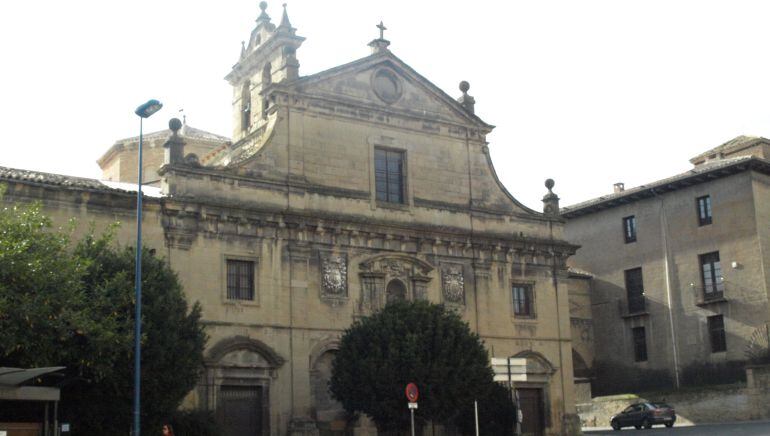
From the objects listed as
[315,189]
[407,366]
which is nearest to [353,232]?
[315,189]

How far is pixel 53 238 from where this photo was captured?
73.5 feet

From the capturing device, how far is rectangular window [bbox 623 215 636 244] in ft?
151

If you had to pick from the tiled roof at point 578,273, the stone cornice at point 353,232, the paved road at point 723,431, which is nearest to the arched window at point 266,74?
the stone cornice at point 353,232

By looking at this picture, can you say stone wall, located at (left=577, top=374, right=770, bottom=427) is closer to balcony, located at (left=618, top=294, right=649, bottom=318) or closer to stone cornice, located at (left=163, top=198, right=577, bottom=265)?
balcony, located at (left=618, top=294, right=649, bottom=318)

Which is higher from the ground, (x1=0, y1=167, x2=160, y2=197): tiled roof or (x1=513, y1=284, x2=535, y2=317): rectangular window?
(x1=0, y1=167, x2=160, y2=197): tiled roof

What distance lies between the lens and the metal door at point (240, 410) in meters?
28.8

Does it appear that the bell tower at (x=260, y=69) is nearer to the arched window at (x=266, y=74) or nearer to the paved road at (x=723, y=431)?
the arched window at (x=266, y=74)

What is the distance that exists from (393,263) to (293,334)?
4.53 m

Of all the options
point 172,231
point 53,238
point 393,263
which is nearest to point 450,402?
point 393,263

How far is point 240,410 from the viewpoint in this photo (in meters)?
29.2

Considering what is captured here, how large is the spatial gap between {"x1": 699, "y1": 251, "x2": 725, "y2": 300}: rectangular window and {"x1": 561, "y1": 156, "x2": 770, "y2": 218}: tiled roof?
3.31 metres

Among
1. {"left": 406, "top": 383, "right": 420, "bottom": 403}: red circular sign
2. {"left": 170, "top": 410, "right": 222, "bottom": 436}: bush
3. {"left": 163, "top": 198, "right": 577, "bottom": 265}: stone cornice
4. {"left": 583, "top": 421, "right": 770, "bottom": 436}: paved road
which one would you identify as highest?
{"left": 163, "top": 198, "right": 577, "bottom": 265}: stone cornice

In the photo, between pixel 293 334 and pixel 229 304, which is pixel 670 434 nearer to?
pixel 293 334

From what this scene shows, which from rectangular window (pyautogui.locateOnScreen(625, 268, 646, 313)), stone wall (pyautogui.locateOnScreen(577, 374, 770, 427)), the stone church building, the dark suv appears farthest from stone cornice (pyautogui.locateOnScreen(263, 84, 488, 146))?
stone wall (pyautogui.locateOnScreen(577, 374, 770, 427))
